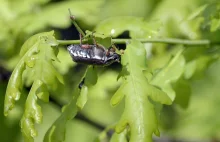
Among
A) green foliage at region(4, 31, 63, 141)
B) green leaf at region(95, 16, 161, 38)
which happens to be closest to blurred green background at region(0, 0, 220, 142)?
green leaf at region(95, 16, 161, 38)

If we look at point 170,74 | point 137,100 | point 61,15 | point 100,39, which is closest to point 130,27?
point 170,74

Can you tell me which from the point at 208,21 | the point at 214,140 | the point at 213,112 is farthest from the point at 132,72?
the point at 213,112

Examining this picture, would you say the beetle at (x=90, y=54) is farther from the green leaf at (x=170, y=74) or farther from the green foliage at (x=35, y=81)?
the green leaf at (x=170, y=74)

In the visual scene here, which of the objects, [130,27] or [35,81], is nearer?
[35,81]

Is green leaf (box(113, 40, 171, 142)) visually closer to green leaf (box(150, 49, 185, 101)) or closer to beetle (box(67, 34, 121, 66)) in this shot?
beetle (box(67, 34, 121, 66))

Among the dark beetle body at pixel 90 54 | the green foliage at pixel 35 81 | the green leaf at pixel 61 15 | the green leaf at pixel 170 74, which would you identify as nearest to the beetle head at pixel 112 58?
the dark beetle body at pixel 90 54

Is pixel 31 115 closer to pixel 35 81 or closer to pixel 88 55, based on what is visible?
pixel 35 81

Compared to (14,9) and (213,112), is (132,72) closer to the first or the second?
(14,9)
